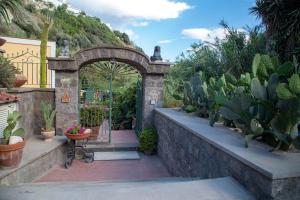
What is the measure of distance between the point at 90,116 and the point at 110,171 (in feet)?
7.47

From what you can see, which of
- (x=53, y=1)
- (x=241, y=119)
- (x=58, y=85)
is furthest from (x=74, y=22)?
(x=241, y=119)

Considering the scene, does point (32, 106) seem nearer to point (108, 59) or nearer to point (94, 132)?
point (94, 132)

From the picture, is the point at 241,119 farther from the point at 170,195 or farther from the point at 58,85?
the point at 58,85

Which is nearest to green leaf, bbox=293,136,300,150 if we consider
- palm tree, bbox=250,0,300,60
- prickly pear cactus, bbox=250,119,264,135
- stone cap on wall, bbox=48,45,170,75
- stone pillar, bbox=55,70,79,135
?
prickly pear cactus, bbox=250,119,264,135

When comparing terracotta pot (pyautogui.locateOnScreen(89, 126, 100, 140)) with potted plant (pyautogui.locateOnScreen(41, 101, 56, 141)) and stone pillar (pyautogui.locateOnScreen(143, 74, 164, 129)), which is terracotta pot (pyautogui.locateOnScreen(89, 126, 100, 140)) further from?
stone pillar (pyautogui.locateOnScreen(143, 74, 164, 129))

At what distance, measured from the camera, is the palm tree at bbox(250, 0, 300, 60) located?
26.3 feet

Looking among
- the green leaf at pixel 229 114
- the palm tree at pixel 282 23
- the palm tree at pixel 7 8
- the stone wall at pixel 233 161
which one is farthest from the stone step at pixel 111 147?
the palm tree at pixel 282 23

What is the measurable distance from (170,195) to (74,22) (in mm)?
27536

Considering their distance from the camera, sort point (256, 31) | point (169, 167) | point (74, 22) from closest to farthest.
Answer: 1. point (169, 167)
2. point (256, 31)
3. point (74, 22)

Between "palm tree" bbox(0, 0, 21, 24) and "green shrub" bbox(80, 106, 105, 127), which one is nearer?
"palm tree" bbox(0, 0, 21, 24)

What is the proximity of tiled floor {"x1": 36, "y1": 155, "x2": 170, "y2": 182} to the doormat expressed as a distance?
0.18 m

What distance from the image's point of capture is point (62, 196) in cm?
226

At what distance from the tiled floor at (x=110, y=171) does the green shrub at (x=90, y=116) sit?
1405mm

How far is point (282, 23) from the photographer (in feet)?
27.3
